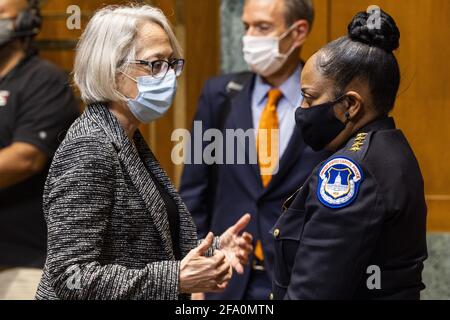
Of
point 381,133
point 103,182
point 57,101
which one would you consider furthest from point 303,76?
point 57,101

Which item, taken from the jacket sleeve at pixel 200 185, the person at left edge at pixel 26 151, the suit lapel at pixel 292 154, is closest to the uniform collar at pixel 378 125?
the suit lapel at pixel 292 154

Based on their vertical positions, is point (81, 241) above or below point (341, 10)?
below

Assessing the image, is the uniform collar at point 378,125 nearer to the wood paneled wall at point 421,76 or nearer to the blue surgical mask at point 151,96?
the wood paneled wall at point 421,76

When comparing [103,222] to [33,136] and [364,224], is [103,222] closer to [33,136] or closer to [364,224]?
[364,224]

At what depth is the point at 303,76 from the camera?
2.28 m

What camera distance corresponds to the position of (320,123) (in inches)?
88.7

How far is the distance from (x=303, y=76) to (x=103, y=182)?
56cm

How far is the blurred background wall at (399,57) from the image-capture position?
9.12ft

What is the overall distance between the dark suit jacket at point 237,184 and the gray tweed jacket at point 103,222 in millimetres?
791

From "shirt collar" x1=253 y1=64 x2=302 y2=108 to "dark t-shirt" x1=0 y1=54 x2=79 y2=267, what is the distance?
Answer: 0.73 m

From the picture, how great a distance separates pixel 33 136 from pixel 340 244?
1.71 metres
